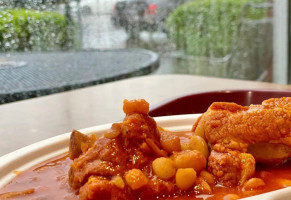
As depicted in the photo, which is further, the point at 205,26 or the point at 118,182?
the point at 205,26

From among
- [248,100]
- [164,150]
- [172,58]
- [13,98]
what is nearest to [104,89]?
[13,98]

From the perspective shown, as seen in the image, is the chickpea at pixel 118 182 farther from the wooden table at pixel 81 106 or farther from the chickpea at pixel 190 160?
the wooden table at pixel 81 106

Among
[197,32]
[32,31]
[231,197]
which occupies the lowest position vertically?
[197,32]

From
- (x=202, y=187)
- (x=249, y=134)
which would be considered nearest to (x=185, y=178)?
(x=202, y=187)

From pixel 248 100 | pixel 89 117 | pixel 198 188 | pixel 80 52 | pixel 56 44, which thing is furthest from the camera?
pixel 80 52

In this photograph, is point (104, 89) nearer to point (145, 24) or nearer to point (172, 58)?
point (145, 24)

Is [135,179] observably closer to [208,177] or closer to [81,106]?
[208,177]
